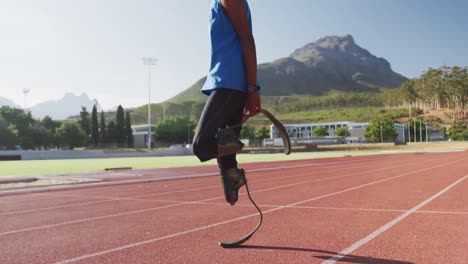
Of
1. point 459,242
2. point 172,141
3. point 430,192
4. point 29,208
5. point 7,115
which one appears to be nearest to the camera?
point 459,242

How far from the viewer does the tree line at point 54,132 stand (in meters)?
82.8

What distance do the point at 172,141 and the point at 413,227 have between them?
127709mm

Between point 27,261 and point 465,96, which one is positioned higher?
point 465,96

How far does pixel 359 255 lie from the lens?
3414mm

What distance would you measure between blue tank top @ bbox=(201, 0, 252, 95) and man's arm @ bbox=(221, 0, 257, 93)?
0.05 meters

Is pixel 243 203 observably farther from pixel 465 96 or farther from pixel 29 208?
pixel 465 96

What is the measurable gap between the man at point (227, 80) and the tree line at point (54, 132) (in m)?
87.1

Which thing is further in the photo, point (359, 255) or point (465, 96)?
point (465, 96)

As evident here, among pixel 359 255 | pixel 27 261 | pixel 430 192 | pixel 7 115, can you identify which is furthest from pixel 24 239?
pixel 7 115

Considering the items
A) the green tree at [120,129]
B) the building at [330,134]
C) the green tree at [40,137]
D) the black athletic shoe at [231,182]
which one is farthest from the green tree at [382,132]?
the black athletic shoe at [231,182]

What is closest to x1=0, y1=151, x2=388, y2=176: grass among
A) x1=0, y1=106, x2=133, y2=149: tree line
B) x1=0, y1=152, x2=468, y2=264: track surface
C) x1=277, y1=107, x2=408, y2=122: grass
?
x1=0, y1=152, x2=468, y2=264: track surface

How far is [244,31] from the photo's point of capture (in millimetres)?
3258

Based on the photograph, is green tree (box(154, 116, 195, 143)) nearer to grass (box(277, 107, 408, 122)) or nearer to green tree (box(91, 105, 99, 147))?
green tree (box(91, 105, 99, 147))

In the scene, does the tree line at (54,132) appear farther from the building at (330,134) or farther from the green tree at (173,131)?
the building at (330,134)
